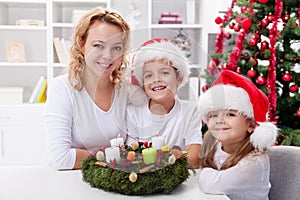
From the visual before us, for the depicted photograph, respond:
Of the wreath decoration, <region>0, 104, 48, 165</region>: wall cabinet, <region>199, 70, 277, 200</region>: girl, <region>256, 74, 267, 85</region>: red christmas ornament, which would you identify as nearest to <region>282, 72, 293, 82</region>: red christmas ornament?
<region>256, 74, 267, 85</region>: red christmas ornament

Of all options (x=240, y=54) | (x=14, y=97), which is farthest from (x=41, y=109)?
(x=240, y=54)

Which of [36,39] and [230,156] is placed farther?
[36,39]

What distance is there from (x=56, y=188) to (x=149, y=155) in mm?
304

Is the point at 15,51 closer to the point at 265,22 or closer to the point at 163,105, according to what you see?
the point at 265,22

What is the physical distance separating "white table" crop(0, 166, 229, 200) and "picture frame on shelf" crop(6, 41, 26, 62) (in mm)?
2734

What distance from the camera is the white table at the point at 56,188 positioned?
1270mm

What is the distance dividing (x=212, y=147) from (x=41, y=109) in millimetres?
2645

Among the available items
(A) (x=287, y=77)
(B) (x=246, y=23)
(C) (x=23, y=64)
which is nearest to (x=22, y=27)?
(C) (x=23, y=64)

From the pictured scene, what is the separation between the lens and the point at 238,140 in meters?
1.47

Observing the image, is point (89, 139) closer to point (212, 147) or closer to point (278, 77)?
point (212, 147)

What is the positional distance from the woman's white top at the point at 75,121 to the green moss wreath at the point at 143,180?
0.36ft

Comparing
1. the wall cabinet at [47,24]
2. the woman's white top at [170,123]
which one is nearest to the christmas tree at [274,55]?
the woman's white top at [170,123]

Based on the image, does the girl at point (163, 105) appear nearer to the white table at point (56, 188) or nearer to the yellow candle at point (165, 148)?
the yellow candle at point (165, 148)

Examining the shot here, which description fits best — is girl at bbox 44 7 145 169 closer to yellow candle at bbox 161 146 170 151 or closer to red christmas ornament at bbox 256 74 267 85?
yellow candle at bbox 161 146 170 151
